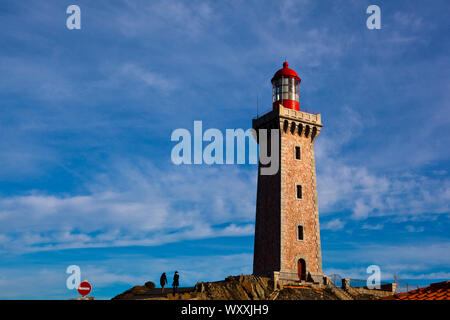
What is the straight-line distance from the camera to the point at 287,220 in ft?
145

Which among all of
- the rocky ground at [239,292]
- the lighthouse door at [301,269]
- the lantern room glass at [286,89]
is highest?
the lantern room glass at [286,89]

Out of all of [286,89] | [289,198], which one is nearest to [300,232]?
[289,198]

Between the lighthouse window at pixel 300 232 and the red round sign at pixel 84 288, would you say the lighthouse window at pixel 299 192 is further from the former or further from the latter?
the red round sign at pixel 84 288

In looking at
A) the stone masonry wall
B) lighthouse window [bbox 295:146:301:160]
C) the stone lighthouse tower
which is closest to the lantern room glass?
the stone lighthouse tower

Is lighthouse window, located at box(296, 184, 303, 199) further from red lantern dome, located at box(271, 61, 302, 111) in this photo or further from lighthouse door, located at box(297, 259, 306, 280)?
red lantern dome, located at box(271, 61, 302, 111)

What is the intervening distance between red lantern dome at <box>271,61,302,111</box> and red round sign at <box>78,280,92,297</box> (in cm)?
3064

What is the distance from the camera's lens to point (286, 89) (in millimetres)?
48656

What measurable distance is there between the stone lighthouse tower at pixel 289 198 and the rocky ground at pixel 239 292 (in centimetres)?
434

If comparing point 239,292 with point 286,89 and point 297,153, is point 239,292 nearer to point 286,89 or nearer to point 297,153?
point 297,153

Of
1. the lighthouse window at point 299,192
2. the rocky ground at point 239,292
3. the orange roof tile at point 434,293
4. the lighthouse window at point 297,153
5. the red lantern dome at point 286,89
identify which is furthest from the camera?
the red lantern dome at point 286,89

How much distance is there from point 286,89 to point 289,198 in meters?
11.1

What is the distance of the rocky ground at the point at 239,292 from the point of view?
111 ft

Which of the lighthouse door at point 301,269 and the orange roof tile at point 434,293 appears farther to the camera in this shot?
the lighthouse door at point 301,269

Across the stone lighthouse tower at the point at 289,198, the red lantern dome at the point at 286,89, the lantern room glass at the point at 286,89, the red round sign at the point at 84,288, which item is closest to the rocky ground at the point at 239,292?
the stone lighthouse tower at the point at 289,198
